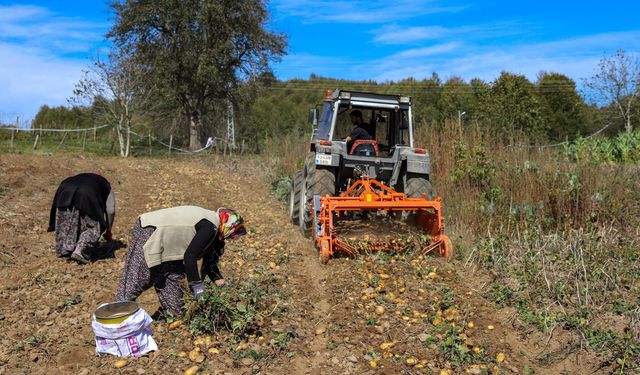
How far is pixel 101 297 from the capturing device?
604 centimetres

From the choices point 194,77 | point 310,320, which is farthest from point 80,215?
point 194,77

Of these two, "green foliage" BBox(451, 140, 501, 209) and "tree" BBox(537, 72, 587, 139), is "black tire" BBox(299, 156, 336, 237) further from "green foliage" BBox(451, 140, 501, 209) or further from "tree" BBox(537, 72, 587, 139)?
"tree" BBox(537, 72, 587, 139)

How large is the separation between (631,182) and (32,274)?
27.8ft

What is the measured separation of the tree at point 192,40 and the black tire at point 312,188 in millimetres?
17648

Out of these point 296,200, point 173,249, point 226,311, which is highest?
point 173,249

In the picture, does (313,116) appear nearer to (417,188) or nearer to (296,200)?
(296,200)

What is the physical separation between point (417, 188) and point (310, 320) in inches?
133

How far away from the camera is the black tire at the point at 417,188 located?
27.3 ft

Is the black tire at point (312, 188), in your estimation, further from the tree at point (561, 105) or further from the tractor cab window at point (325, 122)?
the tree at point (561, 105)

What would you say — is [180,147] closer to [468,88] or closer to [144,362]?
[468,88]

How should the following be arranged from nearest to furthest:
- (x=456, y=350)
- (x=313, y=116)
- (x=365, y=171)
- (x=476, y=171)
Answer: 1. (x=456, y=350)
2. (x=365, y=171)
3. (x=313, y=116)
4. (x=476, y=171)

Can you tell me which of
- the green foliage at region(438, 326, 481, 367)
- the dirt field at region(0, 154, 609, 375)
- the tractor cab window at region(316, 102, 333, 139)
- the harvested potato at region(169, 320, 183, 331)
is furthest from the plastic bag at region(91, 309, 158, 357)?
the tractor cab window at region(316, 102, 333, 139)

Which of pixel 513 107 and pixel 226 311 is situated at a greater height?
pixel 513 107

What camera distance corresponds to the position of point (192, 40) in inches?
1015
